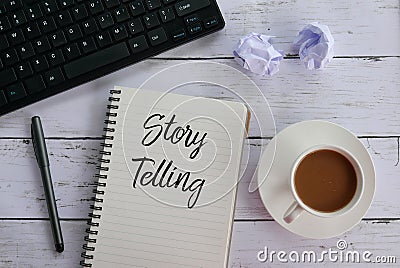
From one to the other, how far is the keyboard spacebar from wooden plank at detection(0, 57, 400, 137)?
0.03 meters

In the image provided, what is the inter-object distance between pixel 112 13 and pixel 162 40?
0.07m

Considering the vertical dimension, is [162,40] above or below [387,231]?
above

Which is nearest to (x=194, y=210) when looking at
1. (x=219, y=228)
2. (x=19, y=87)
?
(x=219, y=228)

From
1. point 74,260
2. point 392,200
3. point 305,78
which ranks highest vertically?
point 305,78

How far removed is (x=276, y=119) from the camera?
0.83 m

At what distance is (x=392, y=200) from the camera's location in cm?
82

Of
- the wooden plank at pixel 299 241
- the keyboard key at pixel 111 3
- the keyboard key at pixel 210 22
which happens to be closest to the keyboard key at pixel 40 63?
the keyboard key at pixel 111 3

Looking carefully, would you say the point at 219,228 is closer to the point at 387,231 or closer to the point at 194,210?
the point at 194,210

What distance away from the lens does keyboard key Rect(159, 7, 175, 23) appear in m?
0.81

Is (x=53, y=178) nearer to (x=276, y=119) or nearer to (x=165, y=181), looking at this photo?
(x=165, y=181)

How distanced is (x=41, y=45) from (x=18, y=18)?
0.05 meters

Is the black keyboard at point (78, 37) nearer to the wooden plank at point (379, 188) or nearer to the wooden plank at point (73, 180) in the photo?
the wooden plank at point (73, 180)

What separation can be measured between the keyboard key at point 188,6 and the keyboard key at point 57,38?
0.49ft

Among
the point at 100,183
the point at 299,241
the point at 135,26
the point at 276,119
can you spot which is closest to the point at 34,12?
the point at 135,26
